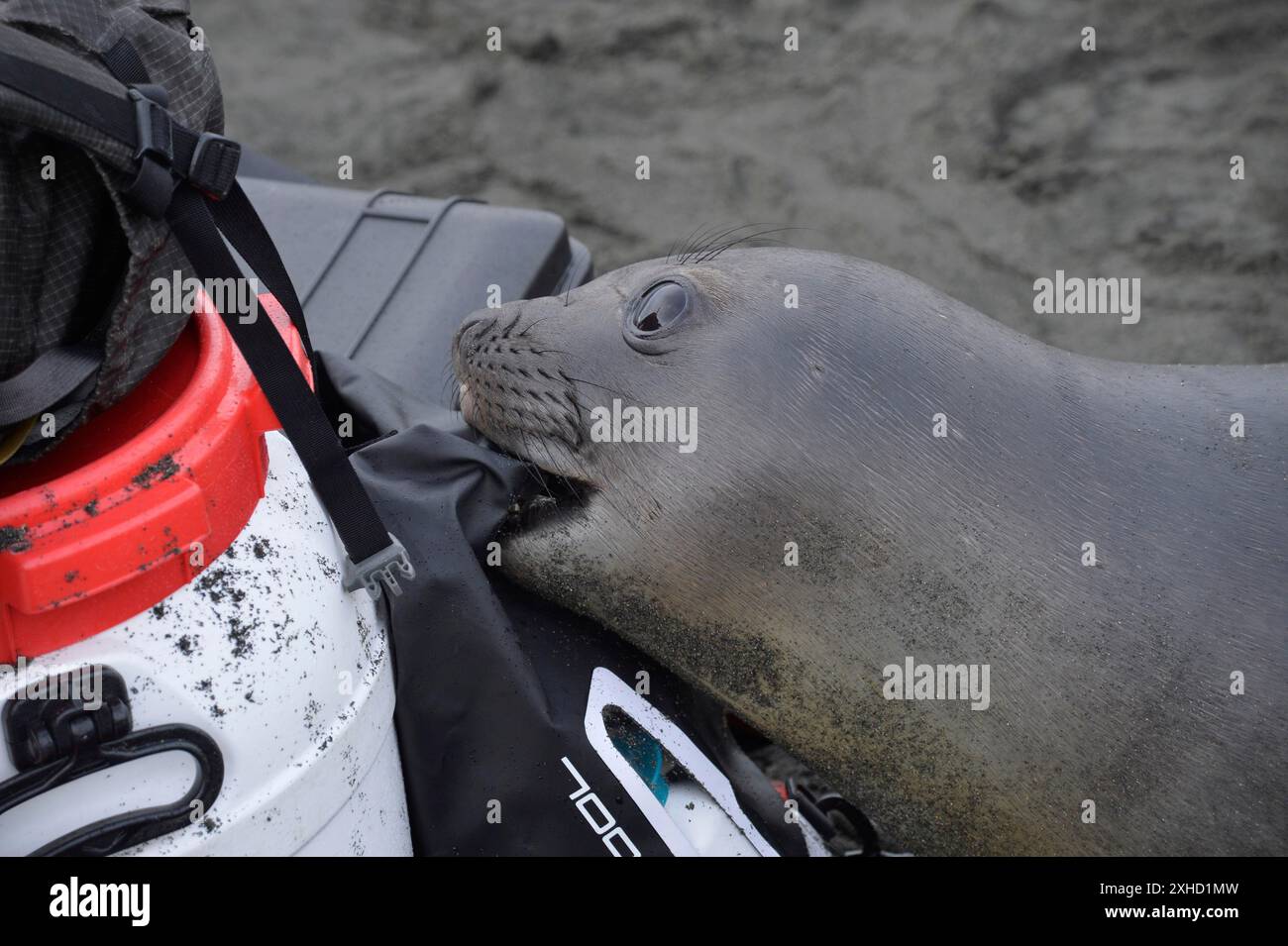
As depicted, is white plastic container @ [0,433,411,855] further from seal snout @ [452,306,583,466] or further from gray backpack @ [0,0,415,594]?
seal snout @ [452,306,583,466]

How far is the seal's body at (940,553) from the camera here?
177cm

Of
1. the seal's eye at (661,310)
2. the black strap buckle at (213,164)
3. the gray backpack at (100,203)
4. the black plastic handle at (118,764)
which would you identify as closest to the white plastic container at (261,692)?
the black plastic handle at (118,764)

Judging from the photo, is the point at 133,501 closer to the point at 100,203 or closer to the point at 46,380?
the point at 46,380

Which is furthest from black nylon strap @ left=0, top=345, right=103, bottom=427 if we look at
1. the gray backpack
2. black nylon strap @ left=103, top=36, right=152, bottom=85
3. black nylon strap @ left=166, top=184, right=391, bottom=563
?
black nylon strap @ left=103, top=36, right=152, bottom=85

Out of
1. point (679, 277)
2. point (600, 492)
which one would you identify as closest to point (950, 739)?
point (600, 492)

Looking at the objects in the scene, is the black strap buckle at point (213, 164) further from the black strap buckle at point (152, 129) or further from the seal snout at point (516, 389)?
the seal snout at point (516, 389)

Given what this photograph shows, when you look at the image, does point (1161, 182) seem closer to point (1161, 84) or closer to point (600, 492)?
point (1161, 84)

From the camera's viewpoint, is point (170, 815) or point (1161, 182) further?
point (1161, 182)

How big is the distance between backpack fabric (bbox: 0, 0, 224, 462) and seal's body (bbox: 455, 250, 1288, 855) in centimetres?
71

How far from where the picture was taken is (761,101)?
4562mm

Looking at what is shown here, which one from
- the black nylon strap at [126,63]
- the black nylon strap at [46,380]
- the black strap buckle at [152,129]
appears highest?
the black nylon strap at [126,63]

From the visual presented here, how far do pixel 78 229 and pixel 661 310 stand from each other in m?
0.87

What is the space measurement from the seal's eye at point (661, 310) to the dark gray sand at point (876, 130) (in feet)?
6.86

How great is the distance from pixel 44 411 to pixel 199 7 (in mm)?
4266
